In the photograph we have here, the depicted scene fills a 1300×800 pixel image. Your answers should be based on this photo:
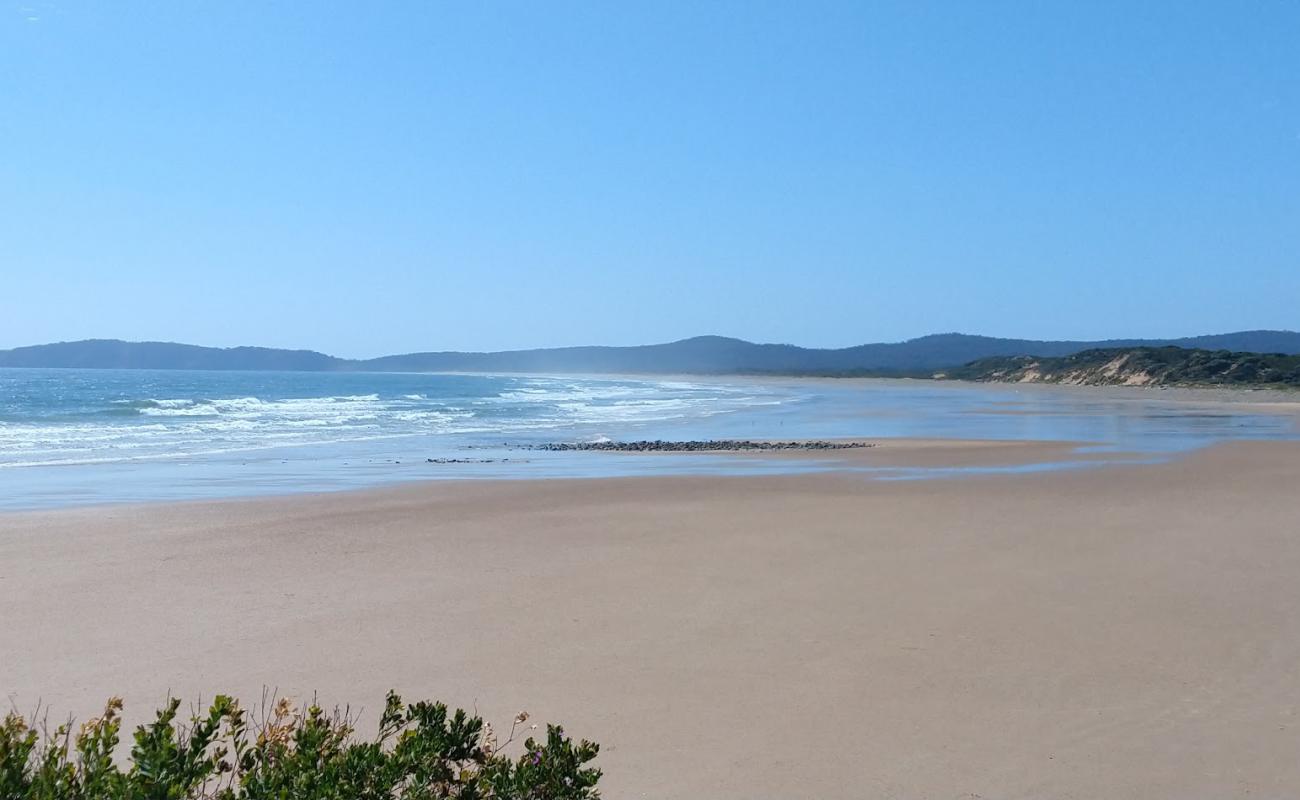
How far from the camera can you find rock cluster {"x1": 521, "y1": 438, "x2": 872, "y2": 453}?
941 inches

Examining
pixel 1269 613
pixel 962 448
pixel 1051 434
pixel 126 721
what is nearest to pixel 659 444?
pixel 962 448

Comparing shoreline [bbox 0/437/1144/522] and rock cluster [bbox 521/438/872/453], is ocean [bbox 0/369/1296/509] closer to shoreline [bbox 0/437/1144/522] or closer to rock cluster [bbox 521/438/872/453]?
shoreline [bbox 0/437/1144/522]

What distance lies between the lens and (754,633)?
6.54 meters

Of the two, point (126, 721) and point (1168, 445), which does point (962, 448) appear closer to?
point (1168, 445)

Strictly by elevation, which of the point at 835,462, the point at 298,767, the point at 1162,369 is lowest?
the point at 835,462

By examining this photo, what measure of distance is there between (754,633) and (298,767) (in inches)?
155

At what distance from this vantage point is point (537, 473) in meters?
18.4

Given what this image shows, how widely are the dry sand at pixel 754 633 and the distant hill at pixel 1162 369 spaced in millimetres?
63865

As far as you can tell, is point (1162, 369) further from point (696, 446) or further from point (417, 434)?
point (417, 434)

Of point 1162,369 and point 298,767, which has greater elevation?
point 1162,369

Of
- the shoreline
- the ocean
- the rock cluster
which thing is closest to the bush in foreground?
the shoreline

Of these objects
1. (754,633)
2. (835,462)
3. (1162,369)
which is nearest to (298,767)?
(754,633)

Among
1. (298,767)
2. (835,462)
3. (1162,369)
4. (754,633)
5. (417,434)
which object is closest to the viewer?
(298,767)

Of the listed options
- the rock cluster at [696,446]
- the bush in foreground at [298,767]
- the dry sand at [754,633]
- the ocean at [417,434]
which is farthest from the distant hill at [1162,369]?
the bush in foreground at [298,767]
